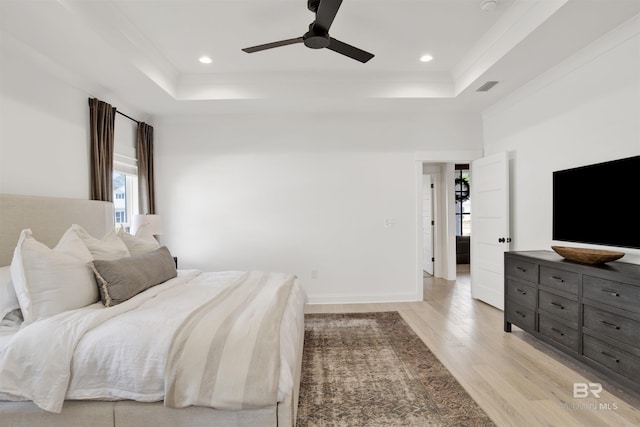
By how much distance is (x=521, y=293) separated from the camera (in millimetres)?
3102

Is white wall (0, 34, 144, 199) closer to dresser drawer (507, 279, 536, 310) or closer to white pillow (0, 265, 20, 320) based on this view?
white pillow (0, 265, 20, 320)

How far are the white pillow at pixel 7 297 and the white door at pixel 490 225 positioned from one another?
4355 millimetres

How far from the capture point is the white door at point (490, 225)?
3854 millimetres

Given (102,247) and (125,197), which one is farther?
(125,197)

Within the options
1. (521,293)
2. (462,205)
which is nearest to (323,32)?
(521,293)

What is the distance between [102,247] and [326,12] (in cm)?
227

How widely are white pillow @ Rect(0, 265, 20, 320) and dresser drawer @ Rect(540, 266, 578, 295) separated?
12.3 feet

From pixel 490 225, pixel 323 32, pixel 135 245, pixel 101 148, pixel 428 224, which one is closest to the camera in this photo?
pixel 323 32

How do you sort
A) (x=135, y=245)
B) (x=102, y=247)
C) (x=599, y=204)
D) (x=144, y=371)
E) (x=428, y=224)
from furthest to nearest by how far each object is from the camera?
(x=428, y=224) → (x=135, y=245) → (x=599, y=204) → (x=102, y=247) → (x=144, y=371)

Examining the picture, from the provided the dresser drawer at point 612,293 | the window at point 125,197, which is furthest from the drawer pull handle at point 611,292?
the window at point 125,197

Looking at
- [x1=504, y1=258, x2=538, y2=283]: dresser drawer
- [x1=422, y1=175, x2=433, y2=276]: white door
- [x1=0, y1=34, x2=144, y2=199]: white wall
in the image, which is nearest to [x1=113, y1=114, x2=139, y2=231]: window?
[x1=0, y1=34, x2=144, y2=199]: white wall

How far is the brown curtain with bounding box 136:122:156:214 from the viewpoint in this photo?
413cm

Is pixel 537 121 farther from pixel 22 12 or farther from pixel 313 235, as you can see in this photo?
pixel 22 12

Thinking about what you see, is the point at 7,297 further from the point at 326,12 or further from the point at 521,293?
the point at 521,293
